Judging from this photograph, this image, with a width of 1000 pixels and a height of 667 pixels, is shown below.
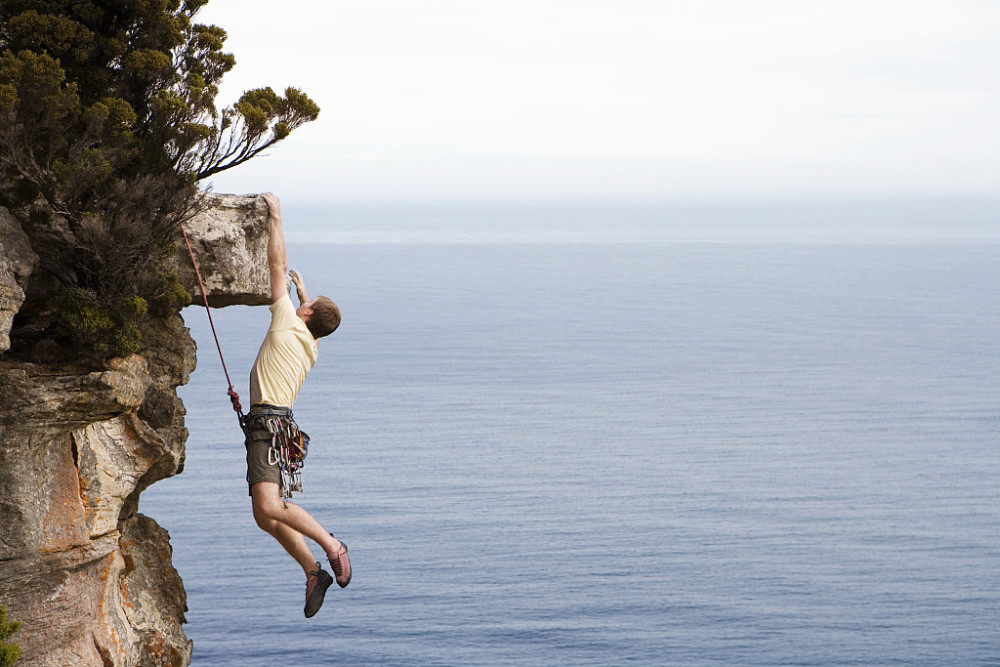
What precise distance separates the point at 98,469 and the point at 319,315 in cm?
272

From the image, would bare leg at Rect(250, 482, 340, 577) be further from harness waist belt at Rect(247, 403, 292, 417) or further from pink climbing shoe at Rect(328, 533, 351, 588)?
harness waist belt at Rect(247, 403, 292, 417)

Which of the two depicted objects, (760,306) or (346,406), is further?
(760,306)

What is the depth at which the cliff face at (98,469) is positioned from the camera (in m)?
8.78

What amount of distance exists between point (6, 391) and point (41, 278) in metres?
1.05

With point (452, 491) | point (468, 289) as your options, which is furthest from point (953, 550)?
point (468, 289)

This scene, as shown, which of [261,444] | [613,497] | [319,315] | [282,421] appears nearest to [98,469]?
[261,444]

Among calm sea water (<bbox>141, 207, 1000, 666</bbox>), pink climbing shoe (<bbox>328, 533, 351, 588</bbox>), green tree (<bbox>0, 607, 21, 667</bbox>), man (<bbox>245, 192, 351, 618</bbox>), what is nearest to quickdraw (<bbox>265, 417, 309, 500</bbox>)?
man (<bbox>245, 192, 351, 618</bbox>)

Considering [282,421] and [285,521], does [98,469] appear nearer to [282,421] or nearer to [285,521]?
[282,421]

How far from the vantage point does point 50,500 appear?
9438 millimetres

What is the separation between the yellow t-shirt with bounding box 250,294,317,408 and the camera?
8523 mm

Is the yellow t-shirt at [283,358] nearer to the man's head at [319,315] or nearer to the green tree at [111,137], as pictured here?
the man's head at [319,315]

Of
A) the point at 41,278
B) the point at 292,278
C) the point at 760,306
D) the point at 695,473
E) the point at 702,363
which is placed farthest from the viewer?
the point at 760,306

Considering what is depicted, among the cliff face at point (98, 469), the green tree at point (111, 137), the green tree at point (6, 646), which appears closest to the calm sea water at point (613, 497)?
the cliff face at point (98, 469)

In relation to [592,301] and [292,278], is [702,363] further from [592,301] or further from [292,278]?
[292,278]
